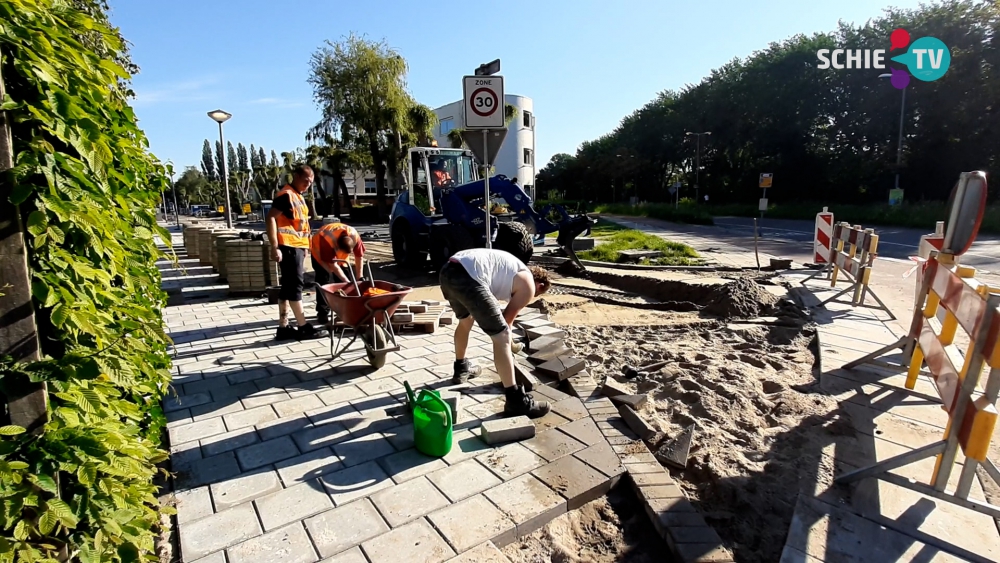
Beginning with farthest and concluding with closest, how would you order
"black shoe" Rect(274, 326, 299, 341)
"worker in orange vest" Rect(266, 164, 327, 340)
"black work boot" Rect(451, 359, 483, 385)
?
"black shoe" Rect(274, 326, 299, 341)
"worker in orange vest" Rect(266, 164, 327, 340)
"black work boot" Rect(451, 359, 483, 385)

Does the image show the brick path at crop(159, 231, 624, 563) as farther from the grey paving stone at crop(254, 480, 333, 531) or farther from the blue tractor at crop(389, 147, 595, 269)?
the blue tractor at crop(389, 147, 595, 269)

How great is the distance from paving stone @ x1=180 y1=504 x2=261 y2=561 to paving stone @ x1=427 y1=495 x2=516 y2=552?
32.9 inches

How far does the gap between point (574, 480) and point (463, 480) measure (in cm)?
60

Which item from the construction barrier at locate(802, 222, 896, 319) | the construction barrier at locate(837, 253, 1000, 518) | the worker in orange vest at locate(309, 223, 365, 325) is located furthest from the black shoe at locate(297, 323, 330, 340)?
the construction barrier at locate(802, 222, 896, 319)

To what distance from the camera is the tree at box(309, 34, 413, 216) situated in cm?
3156

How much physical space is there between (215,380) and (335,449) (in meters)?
1.77

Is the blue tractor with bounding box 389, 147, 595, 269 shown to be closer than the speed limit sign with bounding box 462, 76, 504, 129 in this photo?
No

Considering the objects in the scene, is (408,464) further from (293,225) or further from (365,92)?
(365,92)

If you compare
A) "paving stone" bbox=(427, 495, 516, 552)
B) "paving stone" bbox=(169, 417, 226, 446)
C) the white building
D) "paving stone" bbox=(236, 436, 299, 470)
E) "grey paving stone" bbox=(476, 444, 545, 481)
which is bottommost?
"paving stone" bbox=(427, 495, 516, 552)

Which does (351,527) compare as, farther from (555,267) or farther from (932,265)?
(555,267)

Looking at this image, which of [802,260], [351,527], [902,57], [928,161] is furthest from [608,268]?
[902,57]

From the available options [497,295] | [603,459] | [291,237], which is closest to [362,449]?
[497,295]

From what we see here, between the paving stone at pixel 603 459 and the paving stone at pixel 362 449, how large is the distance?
3.78 ft

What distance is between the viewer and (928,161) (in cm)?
3191
